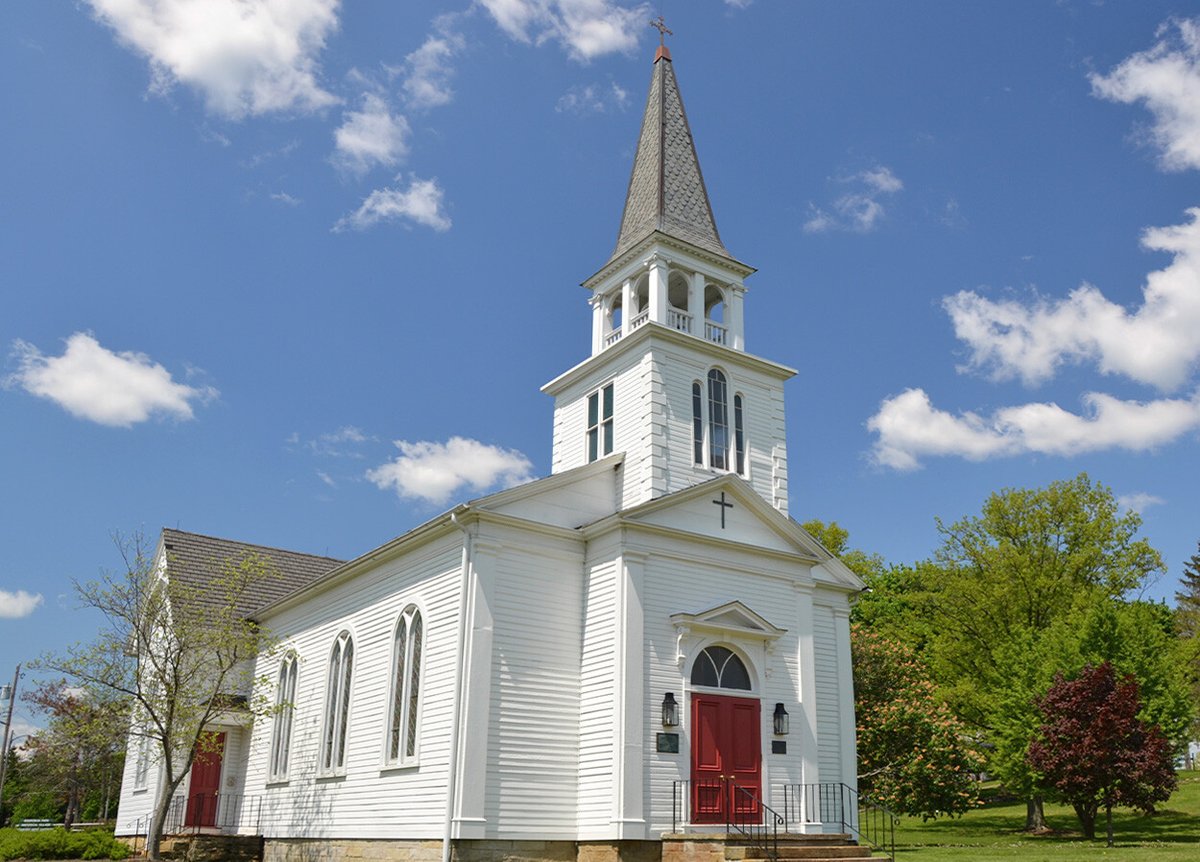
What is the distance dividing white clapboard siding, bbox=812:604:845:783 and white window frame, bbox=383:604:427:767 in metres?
8.15

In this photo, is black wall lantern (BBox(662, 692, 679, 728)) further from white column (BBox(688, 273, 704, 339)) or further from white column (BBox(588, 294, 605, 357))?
white column (BBox(588, 294, 605, 357))

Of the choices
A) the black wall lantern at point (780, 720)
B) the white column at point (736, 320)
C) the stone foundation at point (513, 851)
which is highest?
the white column at point (736, 320)

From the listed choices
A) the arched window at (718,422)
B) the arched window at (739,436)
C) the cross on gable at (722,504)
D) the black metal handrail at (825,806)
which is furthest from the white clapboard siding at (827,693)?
the arched window at (718,422)

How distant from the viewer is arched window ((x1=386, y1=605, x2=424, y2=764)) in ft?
66.5

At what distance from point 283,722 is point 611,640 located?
1131 centimetres

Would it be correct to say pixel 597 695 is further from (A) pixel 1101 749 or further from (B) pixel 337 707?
(A) pixel 1101 749

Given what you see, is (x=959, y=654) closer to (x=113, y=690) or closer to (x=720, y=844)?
(x=720, y=844)

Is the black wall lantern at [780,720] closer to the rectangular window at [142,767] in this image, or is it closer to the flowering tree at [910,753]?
the flowering tree at [910,753]

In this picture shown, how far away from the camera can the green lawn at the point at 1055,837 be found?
22578 millimetres

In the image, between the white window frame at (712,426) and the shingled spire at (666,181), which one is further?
the shingled spire at (666,181)

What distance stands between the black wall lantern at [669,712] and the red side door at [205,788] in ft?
48.2

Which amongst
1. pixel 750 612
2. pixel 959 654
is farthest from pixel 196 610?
pixel 959 654

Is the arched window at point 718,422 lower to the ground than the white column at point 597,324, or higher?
lower

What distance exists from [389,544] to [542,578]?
3943mm
